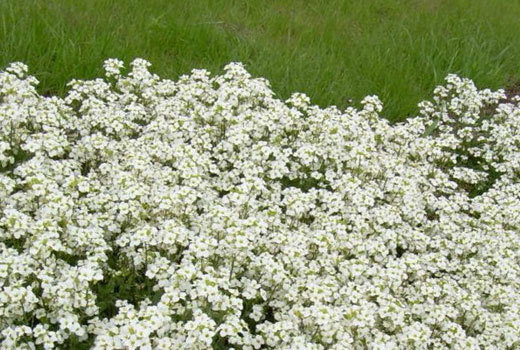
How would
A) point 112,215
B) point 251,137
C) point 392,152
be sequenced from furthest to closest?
1. point 392,152
2. point 251,137
3. point 112,215

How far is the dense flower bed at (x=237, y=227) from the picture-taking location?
4473 mm

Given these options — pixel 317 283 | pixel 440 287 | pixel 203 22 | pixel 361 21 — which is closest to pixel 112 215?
pixel 317 283

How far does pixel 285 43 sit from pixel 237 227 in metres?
4.67

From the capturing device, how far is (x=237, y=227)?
16.3ft

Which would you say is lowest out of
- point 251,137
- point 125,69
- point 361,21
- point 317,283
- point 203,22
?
point 317,283

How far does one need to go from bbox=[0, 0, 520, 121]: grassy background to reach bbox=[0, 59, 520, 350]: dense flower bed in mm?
714

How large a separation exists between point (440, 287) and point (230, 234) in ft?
5.86

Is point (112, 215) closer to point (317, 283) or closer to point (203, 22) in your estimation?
point (317, 283)

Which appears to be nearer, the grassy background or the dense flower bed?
the dense flower bed

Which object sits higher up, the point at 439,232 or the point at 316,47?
the point at 316,47

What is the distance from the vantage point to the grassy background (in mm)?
7762

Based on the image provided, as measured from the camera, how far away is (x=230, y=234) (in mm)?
4879

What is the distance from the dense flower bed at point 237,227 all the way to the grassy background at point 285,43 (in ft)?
2.34

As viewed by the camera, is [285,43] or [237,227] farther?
[285,43]
